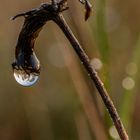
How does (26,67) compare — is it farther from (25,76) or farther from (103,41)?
(103,41)

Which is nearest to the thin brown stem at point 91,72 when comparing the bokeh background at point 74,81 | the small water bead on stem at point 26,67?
the small water bead on stem at point 26,67

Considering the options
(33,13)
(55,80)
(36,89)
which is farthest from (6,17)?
(33,13)

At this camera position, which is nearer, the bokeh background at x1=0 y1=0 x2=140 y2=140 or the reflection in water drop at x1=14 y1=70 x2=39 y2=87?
the reflection in water drop at x1=14 y1=70 x2=39 y2=87

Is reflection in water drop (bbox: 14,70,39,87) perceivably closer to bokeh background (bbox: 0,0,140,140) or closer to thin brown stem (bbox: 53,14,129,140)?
thin brown stem (bbox: 53,14,129,140)

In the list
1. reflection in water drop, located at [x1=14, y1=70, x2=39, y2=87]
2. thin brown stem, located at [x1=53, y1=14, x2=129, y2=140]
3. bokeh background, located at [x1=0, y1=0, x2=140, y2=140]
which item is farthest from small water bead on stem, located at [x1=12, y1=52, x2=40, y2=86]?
bokeh background, located at [x1=0, y1=0, x2=140, y2=140]

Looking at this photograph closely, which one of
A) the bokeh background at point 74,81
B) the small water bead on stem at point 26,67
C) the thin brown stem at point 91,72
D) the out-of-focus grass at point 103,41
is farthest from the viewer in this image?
the bokeh background at point 74,81

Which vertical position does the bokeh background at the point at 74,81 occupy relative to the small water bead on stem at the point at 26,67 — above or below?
above

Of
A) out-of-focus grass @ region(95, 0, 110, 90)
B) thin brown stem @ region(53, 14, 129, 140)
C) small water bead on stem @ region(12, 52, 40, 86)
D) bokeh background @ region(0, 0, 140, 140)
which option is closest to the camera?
thin brown stem @ region(53, 14, 129, 140)

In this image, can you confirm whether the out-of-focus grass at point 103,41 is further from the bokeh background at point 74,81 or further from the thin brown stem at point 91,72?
the thin brown stem at point 91,72

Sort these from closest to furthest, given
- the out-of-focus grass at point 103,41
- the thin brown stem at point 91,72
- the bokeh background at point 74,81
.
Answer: the thin brown stem at point 91,72 → the out-of-focus grass at point 103,41 → the bokeh background at point 74,81
